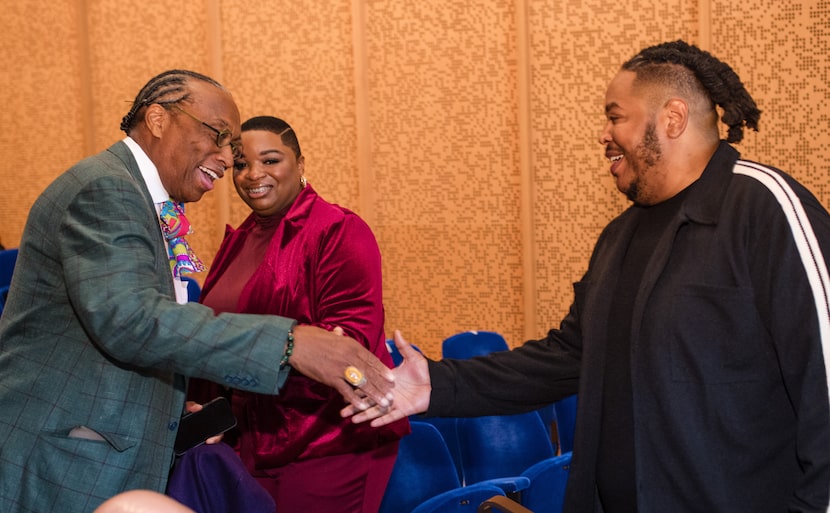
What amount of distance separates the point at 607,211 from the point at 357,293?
268 centimetres

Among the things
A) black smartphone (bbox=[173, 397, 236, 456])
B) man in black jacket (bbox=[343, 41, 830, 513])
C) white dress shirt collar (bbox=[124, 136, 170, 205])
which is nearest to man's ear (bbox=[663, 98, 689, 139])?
man in black jacket (bbox=[343, 41, 830, 513])

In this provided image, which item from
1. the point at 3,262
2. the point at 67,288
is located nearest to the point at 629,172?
the point at 67,288

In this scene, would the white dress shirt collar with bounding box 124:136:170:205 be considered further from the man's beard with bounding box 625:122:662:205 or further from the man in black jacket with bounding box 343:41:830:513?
the man's beard with bounding box 625:122:662:205

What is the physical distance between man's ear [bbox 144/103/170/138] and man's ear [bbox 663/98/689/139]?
1312mm

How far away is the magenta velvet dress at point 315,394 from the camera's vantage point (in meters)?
2.97

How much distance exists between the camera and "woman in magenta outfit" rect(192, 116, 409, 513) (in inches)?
117

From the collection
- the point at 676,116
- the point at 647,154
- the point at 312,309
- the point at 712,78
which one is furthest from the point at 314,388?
the point at 712,78

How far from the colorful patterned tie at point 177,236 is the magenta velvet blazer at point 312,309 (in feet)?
1.75

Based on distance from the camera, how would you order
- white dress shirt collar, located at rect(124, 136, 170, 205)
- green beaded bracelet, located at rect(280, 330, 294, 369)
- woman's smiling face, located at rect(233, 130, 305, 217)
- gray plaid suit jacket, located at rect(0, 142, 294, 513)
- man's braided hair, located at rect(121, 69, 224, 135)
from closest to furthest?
gray plaid suit jacket, located at rect(0, 142, 294, 513) → green beaded bracelet, located at rect(280, 330, 294, 369) → white dress shirt collar, located at rect(124, 136, 170, 205) → man's braided hair, located at rect(121, 69, 224, 135) → woman's smiling face, located at rect(233, 130, 305, 217)

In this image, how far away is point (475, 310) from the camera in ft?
18.7

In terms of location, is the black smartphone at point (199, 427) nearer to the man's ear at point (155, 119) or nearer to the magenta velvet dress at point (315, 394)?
the magenta velvet dress at point (315, 394)

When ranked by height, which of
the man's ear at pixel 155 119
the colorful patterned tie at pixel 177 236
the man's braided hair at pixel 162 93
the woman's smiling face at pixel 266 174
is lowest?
the colorful patterned tie at pixel 177 236

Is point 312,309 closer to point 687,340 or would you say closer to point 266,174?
point 266,174

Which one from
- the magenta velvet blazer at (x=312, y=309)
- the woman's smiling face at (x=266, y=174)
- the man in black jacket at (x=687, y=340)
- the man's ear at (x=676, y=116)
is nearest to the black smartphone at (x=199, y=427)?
the magenta velvet blazer at (x=312, y=309)
